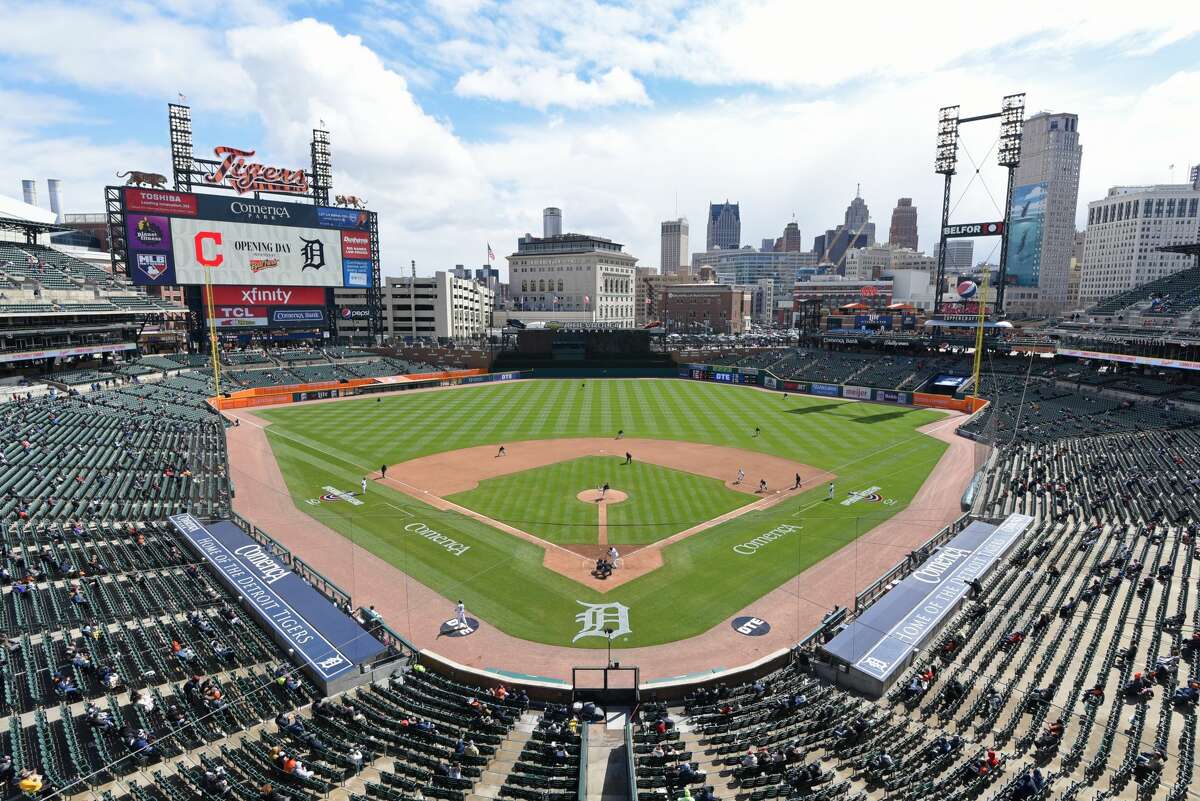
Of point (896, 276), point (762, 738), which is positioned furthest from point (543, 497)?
point (896, 276)

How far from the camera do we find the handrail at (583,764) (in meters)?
13.4

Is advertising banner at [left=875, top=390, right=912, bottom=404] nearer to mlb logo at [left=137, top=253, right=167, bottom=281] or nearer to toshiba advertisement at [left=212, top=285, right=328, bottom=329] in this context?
toshiba advertisement at [left=212, top=285, right=328, bottom=329]

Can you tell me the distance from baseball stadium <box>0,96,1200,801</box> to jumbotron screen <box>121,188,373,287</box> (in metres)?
8.06

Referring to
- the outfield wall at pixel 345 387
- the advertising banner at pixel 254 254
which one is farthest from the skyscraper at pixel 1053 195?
the advertising banner at pixel 254 254

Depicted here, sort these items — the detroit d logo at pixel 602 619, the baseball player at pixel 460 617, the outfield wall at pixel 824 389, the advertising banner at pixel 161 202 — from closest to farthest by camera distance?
the detroit d logo at pixel 602 619 < the baseball player at pixel 460 617 < the outfield wall at pixel 824 389 < the advertising banner at pixel 161 202

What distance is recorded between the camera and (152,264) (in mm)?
69438

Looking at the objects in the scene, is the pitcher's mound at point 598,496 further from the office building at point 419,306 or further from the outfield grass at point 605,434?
the office building at point 419,306

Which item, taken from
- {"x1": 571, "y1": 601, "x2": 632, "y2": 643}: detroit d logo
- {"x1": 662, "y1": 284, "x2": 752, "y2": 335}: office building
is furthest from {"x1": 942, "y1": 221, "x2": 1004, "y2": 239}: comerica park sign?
{"x1": 662, "y1": 284, "x2": 752, "y2": 335}: office building

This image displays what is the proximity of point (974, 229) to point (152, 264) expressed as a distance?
3728 inches

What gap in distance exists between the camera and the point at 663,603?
80.4 feet

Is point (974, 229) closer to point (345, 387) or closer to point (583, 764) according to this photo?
point (345, 387)

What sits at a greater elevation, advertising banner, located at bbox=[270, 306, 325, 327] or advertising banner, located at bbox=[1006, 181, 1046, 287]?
advertising banner, located at bbox=[1006, 181, 1046, 287]

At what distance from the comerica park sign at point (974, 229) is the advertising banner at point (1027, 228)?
235 feet

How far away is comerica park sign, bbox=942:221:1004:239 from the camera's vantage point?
238ft
